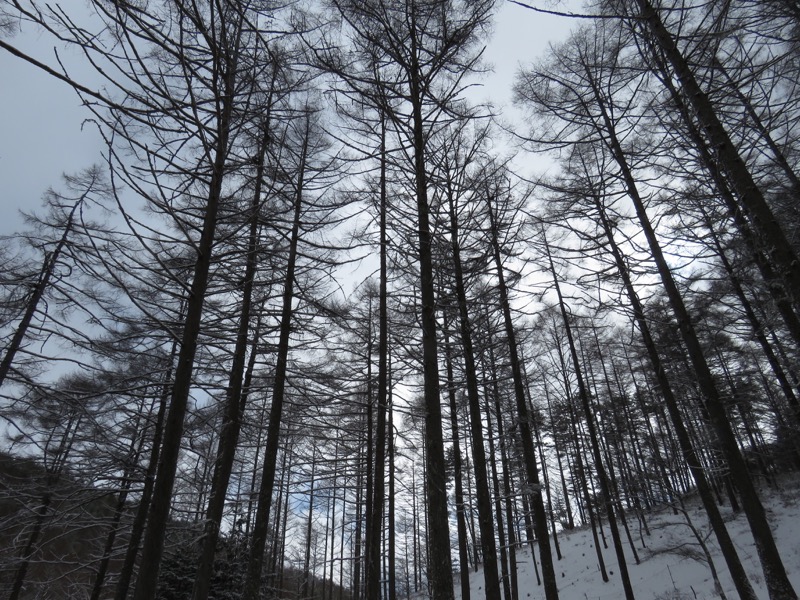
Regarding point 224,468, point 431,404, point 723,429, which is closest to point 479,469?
point 431,404

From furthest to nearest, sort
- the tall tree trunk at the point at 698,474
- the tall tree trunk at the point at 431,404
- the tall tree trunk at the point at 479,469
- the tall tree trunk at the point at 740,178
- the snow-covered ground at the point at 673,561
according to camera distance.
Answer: the snow-covered ground at the point at 673,561 < the tall tree trunk at the point at 698,474 < the tall tree trunk at the point at 479,469 < the tall tree trunk at the point at 431,404 < the tall tree trunk at the point at 740,178

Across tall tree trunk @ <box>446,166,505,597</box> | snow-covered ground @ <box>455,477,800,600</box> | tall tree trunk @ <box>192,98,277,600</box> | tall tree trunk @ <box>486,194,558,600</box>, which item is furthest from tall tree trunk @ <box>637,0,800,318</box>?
snow-covered ground @ <box>455,477,800,600</box>

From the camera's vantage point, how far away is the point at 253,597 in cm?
529

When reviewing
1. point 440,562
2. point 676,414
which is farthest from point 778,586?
point 440,562

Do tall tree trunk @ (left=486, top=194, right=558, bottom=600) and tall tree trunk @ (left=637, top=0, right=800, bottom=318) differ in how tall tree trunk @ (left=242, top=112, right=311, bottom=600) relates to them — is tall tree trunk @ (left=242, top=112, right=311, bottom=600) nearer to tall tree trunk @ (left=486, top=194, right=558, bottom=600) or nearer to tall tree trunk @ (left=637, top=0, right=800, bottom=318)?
tall tree trunk @ (left=486, top=194, right=558, bottom=600)

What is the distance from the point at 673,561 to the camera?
14.8m

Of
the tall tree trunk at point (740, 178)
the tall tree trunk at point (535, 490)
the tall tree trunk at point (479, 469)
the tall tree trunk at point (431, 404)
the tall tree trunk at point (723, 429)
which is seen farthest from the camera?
the tall tree trunk at point (535, 490)

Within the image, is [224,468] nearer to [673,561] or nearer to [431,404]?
[431,404]

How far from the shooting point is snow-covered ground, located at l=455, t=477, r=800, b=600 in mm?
11700

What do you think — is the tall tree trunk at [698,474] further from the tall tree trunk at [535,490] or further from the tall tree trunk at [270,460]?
the tall tree trunk at [270,460]

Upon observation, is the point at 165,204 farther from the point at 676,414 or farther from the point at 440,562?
the point at 676,414

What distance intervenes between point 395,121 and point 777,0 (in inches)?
189

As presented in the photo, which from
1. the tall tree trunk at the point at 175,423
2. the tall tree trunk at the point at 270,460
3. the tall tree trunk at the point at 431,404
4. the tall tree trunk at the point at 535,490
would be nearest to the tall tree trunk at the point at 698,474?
the tall tree trunk at the point at 535,490

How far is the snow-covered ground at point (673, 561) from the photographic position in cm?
1170
